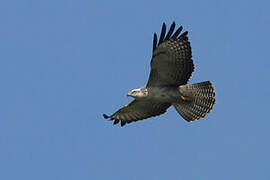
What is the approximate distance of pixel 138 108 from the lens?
16.9 m

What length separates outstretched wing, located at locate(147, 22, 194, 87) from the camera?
15469 millimetres

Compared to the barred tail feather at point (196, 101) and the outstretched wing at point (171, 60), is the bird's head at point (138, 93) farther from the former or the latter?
the barred tail feather at point (196, 101)

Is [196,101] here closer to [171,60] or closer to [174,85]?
[174,85]

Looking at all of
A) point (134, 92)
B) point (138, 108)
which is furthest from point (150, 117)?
point (134, 92)

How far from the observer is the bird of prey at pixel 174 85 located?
1551 centimetres

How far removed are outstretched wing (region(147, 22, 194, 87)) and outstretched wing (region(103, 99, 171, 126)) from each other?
3.06ft

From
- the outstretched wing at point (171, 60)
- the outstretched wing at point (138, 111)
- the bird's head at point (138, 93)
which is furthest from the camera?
the outstretched wing at point (138, 111)

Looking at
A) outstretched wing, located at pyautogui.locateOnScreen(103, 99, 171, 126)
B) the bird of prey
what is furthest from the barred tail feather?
outstretched wing, located at pyautogui.locateOnScreen(103, 99, 171, 126)

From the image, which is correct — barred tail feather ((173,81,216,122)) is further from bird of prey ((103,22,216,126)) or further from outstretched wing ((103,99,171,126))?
outstretched wing ((103,99,171,126))

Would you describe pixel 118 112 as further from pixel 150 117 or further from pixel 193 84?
pixel 193 84

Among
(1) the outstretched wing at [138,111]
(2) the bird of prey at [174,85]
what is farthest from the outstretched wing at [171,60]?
(1) the outstretched wing at [138,111]

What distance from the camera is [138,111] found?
17047 millimetres

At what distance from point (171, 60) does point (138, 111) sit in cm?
202

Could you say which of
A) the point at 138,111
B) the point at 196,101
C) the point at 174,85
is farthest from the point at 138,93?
the point at 196,101
